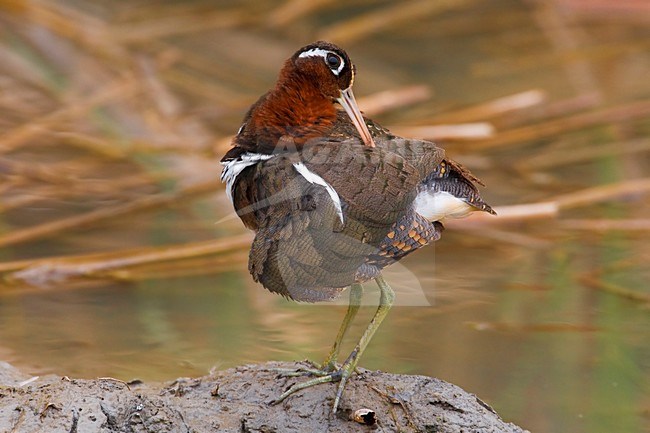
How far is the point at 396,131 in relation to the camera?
20.8 feet

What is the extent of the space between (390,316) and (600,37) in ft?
13.4

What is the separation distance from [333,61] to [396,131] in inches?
116

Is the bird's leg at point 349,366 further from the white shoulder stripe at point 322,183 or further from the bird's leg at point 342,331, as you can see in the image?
the white shoulder stripe at point 322,183

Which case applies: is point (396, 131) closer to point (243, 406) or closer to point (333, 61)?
point (333, 61)

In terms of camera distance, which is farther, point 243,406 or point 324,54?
point 324,54

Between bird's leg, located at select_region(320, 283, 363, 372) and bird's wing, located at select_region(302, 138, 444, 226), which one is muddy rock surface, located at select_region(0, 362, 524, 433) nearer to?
bird's leg, located at select_region(320, 283, 363, 372)

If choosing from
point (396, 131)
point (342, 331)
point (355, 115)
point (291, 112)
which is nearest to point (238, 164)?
point (291, 112)

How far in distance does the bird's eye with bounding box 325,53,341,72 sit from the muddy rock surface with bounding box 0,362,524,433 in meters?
0.91

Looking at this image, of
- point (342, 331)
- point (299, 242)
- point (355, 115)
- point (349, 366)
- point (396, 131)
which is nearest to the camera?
point (299, 242)

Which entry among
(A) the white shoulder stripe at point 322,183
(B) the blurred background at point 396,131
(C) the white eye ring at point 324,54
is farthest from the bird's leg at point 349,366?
(B) the blurred background at point 396,131

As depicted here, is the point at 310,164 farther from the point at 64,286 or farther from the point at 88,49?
the point at 88,49

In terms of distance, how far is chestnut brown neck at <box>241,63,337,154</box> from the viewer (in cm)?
339

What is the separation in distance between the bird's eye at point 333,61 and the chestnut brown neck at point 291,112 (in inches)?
2.7

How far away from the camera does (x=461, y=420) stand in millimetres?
3207
